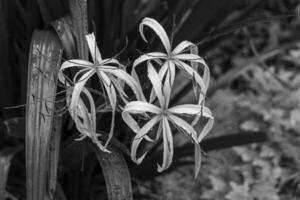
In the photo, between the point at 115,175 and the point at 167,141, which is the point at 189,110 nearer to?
the point at 167,141

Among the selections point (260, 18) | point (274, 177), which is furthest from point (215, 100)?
point (260, 18)

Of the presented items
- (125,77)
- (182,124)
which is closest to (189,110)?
(182,124)

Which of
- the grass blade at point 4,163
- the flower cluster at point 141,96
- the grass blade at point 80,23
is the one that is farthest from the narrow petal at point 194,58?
the grass blade at point 4,163

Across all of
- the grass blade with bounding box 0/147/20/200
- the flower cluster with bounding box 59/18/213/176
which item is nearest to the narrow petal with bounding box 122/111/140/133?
the flower cluster with bounding box 59/18/213/176

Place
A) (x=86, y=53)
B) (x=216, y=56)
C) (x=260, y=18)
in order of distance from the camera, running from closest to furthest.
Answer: (x=86, y=53) < (x=260, y=18) < (x=216, y=56)

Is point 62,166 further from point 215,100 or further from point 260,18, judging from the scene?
point 215,100

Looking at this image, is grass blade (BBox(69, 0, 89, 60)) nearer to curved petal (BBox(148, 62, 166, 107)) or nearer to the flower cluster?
the flower cluster
